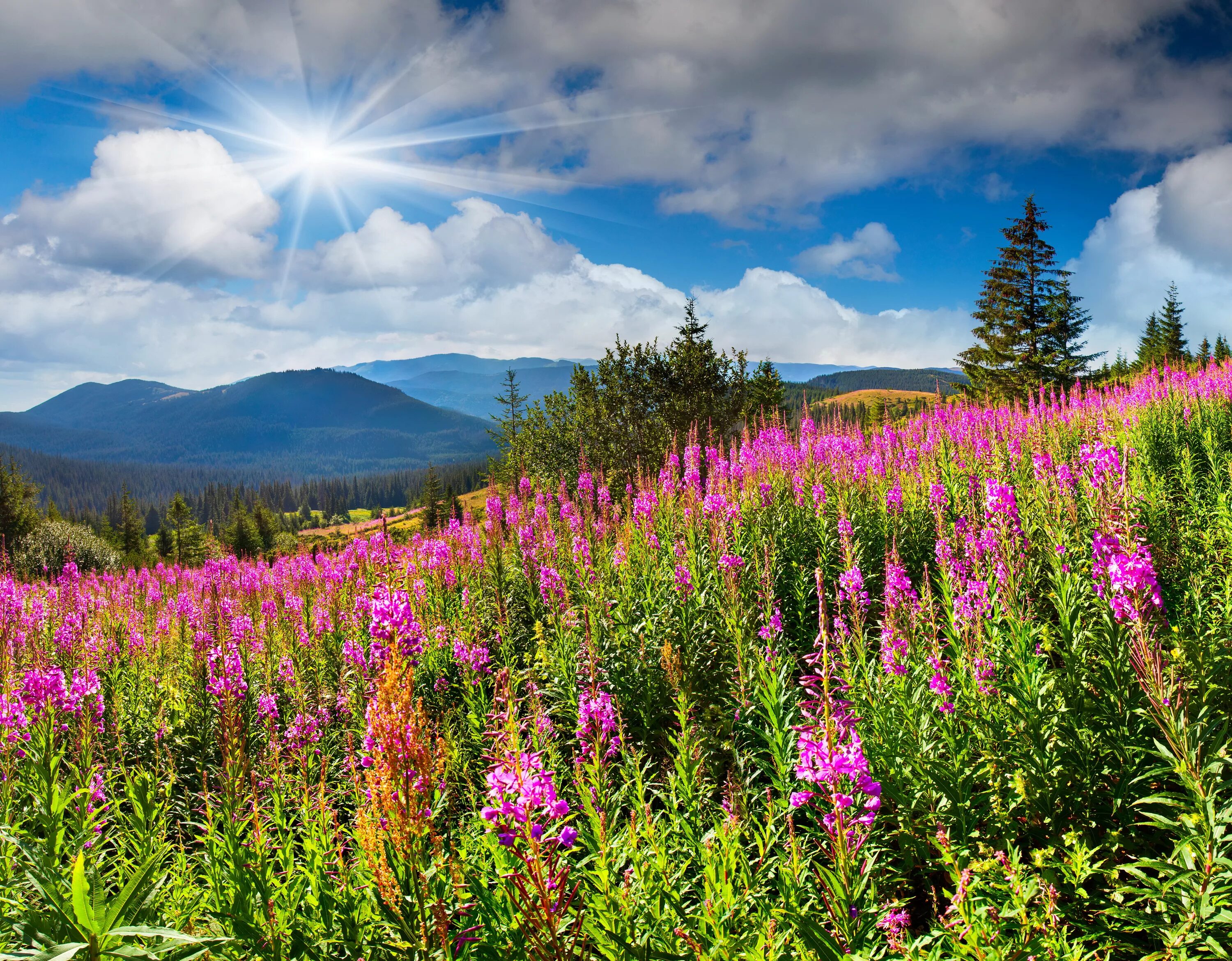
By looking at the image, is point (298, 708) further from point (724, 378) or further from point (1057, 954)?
point (724, 378)

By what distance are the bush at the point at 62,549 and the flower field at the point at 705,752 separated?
1594 inches

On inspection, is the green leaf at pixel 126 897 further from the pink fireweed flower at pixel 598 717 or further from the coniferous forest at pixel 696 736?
the pink fireweed flower at pixel 598 717

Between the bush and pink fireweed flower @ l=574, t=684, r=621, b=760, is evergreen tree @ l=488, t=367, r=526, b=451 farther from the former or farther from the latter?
pink fireweed flower @ l=574, t=684, r=621, b=760

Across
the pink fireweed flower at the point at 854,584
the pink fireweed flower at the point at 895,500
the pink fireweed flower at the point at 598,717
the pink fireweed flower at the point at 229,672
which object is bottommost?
the pink fireweed flower at the point at 229,672

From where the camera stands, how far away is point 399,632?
9.68 ft

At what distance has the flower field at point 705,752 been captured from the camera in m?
2.40

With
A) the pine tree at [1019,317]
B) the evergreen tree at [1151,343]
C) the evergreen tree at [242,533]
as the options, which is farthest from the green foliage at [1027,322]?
the evergreen tree at [242,533]

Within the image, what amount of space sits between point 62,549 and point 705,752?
2105 inches

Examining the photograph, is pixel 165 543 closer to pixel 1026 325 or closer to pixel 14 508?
pixel 14 508

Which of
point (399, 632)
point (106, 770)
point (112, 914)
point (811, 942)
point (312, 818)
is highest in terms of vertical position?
point (399, 632)

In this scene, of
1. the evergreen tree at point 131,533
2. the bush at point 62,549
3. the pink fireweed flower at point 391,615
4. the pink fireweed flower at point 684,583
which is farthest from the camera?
the evergreen tree at point 131,533

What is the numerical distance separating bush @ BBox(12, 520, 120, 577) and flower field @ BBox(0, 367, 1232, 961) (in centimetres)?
4050

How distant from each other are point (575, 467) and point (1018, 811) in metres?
25.2

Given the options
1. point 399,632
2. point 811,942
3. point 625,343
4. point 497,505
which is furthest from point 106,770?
point 625,343
